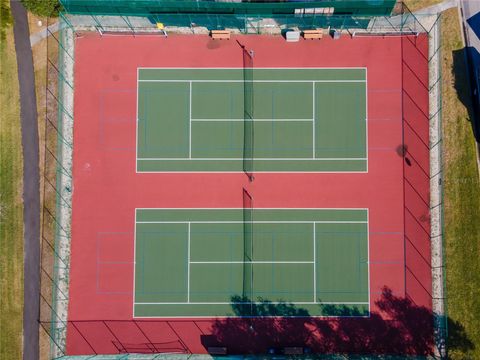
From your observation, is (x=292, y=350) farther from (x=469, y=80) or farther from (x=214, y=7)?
(x=214, y=7)

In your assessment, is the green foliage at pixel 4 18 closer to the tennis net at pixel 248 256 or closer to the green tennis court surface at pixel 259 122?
the green tennis court surface at pixel 259 122

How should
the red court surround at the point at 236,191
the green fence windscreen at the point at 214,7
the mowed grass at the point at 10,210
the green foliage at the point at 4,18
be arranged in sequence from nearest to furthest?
the green fence windscreen at the point at 214,7 < the red court surround at the point at 236,191 < the mowed grass at the point at 10,210 < the green foliage at the point at 4,18

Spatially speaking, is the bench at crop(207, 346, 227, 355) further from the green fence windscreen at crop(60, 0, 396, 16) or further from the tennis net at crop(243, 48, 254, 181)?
the green fence windscreen at crop(60, 0, 396, 16)

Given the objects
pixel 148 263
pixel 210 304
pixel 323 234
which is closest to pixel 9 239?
pixel 148 263

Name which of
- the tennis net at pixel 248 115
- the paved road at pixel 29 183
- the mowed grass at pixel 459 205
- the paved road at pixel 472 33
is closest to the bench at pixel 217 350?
the tennis net at pixel 248 115

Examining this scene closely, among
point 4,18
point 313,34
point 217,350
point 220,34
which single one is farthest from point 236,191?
point 4,18

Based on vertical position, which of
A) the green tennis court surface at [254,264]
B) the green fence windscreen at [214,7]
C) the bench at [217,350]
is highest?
the green fence windscreen at [214,7]

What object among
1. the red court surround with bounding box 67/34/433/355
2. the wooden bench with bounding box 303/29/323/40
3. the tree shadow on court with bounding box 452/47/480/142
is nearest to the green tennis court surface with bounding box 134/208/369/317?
the red court surround with bounding box 67/34/433/355
